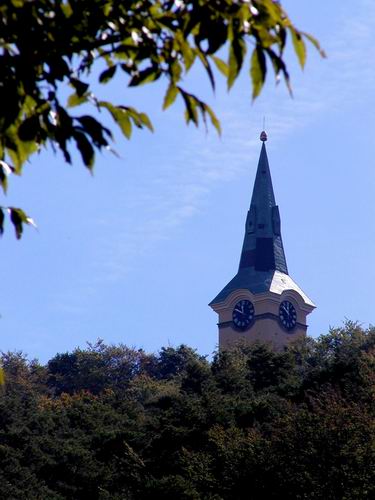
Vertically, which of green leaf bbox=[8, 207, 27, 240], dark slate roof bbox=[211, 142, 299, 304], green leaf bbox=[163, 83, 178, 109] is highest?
dark slate roof bbox=[211, 142, 299, 304]

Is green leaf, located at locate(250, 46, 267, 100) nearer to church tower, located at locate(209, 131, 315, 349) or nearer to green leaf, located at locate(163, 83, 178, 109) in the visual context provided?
green leaf, located at locate(163, 83, 178, 109)

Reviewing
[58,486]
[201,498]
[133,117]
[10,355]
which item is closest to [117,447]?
[58,486]

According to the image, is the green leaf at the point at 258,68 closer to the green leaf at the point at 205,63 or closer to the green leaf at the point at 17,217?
the green leaf at the point at 205,63

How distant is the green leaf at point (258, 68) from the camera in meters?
5.53

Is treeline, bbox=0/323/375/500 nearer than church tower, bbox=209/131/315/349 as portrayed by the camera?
Yes

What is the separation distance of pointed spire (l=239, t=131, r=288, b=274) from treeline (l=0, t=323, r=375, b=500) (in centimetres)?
4550

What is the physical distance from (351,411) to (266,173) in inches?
3780

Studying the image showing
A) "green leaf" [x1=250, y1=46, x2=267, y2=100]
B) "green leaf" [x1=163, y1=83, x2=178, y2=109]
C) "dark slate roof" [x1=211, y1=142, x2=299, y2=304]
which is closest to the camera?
"green leaf" [x1=250, y1=46, x2=267, y2=100]

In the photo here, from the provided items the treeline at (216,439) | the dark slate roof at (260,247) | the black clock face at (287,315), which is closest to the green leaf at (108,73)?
the treeline at (216,439)

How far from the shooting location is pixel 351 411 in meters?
41.8

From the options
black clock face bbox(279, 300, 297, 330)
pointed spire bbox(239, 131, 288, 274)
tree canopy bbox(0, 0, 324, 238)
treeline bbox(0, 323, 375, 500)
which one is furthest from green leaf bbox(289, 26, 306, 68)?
pointed spire bbox(239, 131, 288, 274)

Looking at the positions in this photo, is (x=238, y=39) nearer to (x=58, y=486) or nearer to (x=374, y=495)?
(x=374, y=495)

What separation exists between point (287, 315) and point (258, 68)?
124 metres

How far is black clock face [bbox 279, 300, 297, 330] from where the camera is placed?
12862 centimetres
